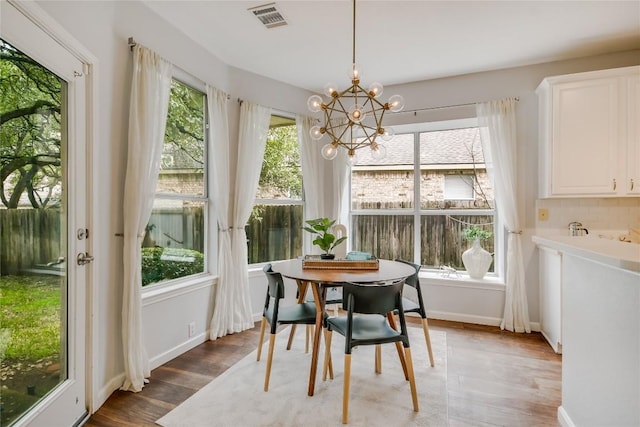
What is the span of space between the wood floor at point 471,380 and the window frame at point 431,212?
29.5 inches

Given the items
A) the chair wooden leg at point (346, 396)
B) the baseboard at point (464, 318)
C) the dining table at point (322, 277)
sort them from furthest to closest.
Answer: the baseboard at point (464, 318)
the dining table at point (322, 277)
the chair wooden leg at point (346, 396)

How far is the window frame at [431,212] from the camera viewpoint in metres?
3.68

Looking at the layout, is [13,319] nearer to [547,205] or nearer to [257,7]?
[257,7]

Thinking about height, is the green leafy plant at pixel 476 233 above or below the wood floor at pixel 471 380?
above

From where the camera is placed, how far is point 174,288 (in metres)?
2.75

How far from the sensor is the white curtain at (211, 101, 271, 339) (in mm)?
3270

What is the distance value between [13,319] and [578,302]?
271cm

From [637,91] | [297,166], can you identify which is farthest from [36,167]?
[637,91]

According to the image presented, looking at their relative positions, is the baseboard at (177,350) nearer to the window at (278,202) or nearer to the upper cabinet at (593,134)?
the window at (278,202)

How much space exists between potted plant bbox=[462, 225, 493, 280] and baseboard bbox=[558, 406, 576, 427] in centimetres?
182

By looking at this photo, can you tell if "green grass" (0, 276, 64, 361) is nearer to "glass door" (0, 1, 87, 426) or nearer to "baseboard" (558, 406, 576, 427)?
"glass door" (0, 1, 87, 426)

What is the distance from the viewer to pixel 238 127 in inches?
137

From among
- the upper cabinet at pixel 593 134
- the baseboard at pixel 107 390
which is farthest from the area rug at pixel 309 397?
the upper cabinet at pixel 593 134

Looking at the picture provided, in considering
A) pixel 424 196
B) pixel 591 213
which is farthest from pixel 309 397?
pixel 591 213
